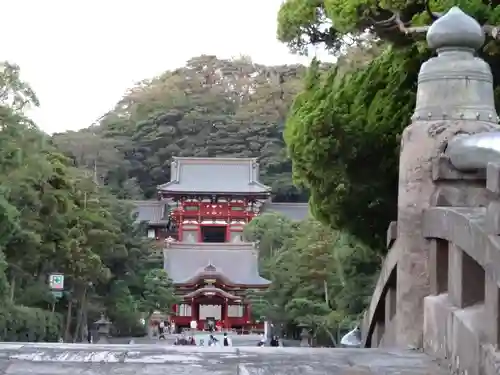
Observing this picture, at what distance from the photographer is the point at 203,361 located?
2879 millimetres

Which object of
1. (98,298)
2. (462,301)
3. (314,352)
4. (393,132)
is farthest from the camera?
(98,298)

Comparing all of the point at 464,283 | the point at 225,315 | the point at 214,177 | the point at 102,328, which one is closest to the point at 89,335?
the point at 102,328

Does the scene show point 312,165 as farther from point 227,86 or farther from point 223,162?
point 227,86

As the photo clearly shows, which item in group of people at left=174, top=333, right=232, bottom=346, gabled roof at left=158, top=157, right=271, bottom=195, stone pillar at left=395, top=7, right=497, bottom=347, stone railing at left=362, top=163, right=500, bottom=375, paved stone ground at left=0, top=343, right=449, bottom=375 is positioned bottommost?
group of people at left=174, top=333, right=232, bottom=346

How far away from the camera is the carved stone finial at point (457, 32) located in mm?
3379

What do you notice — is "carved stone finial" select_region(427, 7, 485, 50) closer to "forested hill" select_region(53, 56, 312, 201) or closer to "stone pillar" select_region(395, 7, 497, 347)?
"stone pillar" select_region(395, 7, 497, 347)

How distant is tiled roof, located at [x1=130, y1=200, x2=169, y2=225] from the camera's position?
126ft

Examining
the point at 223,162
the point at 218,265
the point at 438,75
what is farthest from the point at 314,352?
the point at 223,162

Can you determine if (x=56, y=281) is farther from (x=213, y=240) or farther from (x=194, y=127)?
(x=194, y=127)

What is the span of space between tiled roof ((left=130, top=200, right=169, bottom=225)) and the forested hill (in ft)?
17.6

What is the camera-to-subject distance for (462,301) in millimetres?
2732

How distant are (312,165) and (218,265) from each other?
86.1ft

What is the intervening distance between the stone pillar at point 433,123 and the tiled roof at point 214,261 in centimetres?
2778

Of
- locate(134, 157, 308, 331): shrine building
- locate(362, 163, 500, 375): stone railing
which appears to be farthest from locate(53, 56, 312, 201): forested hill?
locate(362, 163, 500, 375): stone railing
